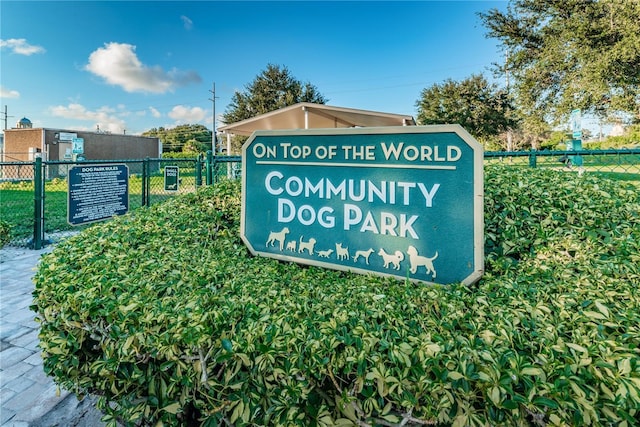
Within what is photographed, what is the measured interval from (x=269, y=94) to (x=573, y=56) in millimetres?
20888

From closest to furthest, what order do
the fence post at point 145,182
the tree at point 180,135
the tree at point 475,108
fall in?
the fence post at point 145,182, the tree at point 475,108, the tree at point 180,135

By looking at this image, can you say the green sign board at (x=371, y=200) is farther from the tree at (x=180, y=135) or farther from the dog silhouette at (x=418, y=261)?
the tree at (x=180, y=135)

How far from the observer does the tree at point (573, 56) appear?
1352 cm

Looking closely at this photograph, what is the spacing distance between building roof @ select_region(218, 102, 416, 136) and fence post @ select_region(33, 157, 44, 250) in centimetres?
689

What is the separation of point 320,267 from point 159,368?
3.04 ft

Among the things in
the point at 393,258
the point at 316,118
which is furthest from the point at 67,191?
the point at 316,118

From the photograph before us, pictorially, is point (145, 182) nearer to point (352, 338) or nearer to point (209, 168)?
point (209, 168)

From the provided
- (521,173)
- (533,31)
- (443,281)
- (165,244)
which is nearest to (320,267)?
(443,281)

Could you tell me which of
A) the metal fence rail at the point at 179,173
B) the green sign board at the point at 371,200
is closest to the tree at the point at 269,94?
the metal fence rail at the point at 179,173

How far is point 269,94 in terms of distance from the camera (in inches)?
1155

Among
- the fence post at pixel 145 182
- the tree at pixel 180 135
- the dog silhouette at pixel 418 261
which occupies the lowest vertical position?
the dog silhouette at pixel 418 261

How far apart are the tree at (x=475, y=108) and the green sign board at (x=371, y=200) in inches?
1032

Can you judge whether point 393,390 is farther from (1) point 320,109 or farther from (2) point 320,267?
(1) point 320,109

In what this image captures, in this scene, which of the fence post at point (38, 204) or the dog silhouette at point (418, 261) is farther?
the fence post at point (38, 204)
